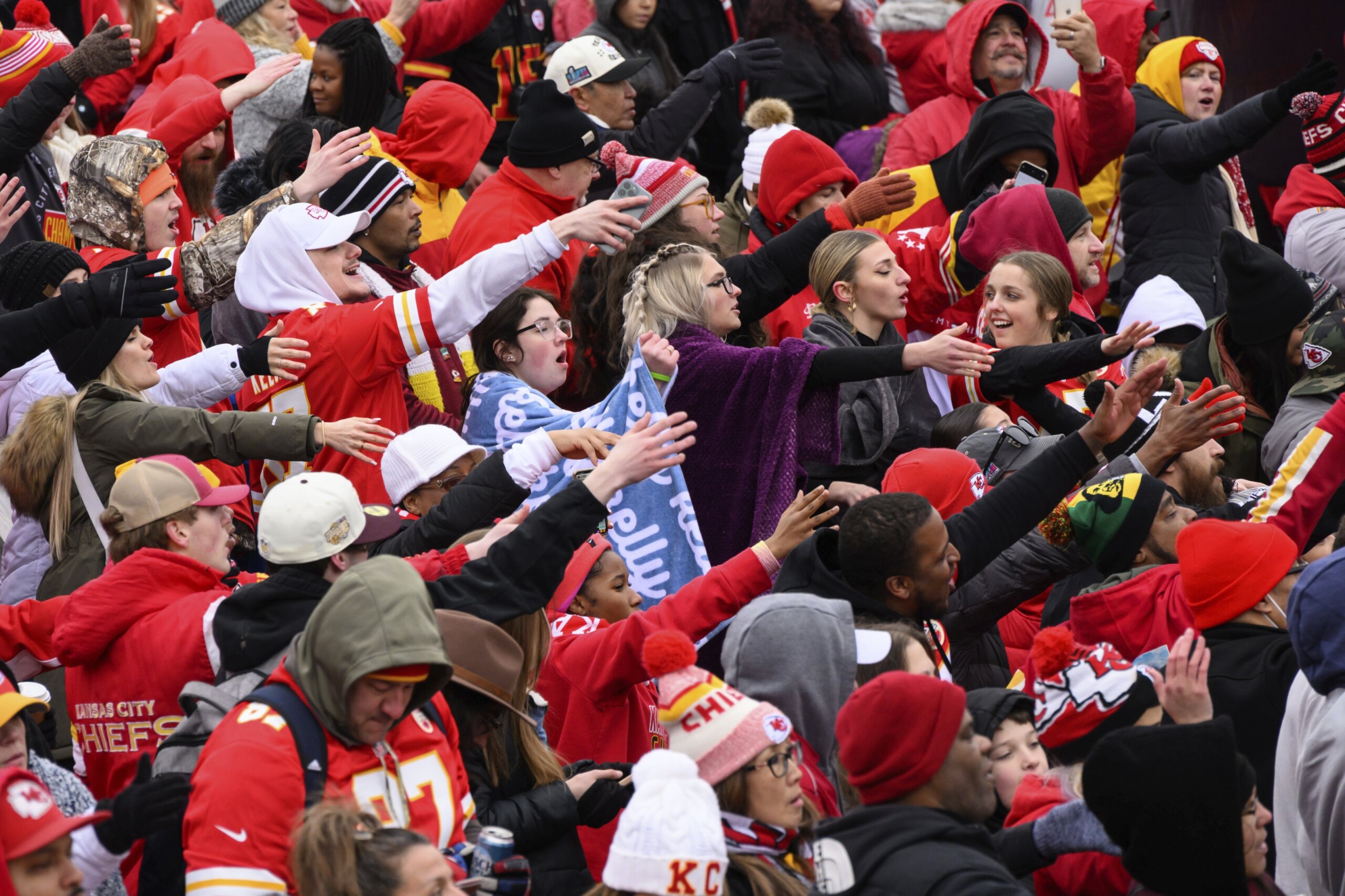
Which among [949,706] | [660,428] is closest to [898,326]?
[660,428]

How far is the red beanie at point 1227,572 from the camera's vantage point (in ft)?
14.3

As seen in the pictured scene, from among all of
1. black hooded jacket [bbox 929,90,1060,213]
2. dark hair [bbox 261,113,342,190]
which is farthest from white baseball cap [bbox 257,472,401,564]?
black hooded jacket [bbox 929,90,1060,213]

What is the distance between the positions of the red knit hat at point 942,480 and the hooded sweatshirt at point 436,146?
311cm

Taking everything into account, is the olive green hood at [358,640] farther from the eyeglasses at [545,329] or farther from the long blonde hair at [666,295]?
the eyeglasses at [545,329]

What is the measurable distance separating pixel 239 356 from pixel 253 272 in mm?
419

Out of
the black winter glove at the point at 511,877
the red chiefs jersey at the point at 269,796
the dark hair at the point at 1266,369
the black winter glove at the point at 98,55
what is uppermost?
the black winter glove at the point at 98,55

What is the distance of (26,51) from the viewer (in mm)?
7730

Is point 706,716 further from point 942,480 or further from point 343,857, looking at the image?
point 942,480

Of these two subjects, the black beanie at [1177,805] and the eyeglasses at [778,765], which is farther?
the eyeglasses at [778,765]

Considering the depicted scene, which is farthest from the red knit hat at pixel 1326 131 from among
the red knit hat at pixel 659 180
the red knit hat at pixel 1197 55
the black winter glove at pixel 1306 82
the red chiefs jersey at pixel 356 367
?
the red chiefs jersey at pixel 356 367

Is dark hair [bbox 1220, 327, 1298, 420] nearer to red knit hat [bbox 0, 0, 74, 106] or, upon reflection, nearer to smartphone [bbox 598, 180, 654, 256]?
smartphone [bbox 598, 180, 654, 256]

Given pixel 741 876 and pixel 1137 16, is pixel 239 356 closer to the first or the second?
pixel 741 876

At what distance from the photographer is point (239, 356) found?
5691mm

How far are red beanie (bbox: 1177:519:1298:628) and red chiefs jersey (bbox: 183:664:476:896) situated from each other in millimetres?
2165
